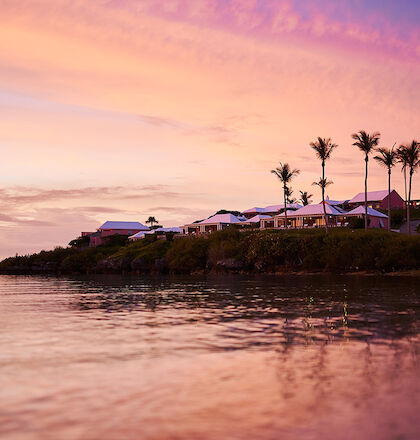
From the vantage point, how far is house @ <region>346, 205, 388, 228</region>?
96875 mm

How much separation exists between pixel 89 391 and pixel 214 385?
8.52 feet

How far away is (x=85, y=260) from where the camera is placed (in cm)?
11819

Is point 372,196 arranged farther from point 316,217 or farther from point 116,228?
point 116,228

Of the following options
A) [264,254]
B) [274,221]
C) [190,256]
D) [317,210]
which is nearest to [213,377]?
[264,254]

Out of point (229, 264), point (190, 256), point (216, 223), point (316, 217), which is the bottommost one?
point (229, 264)

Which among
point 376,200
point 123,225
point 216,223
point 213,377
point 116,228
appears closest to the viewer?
point 213,377

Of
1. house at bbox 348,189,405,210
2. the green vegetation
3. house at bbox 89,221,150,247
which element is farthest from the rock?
house at bbox 89,221,150,247

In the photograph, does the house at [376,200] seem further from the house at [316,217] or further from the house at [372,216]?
the house at [316,217]

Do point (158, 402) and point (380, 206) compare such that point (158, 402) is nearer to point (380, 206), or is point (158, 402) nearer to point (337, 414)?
point (337, 414)

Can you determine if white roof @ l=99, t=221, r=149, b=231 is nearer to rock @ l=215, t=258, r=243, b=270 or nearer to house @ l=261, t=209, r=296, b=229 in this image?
house @ l=261, t=209, r=296, b=229

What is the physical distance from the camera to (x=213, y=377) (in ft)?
37.7

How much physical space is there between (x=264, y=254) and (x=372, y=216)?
30716 mm

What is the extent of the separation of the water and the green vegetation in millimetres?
47934

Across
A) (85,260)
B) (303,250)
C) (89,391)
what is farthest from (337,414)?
(85,260)
